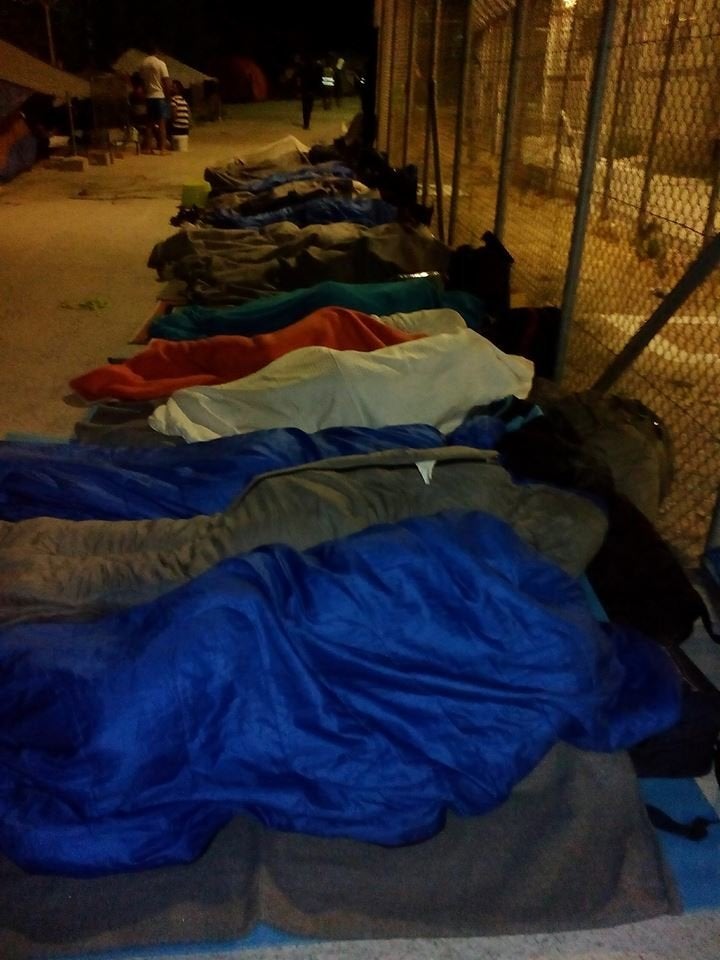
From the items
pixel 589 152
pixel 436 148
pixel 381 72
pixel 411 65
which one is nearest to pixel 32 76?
pixel 381 72

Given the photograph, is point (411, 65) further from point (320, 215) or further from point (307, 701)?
point (307, 701)

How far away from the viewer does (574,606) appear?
1485 mm

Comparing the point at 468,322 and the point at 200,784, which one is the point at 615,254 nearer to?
the point at 468,322

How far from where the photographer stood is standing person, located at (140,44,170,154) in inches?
395

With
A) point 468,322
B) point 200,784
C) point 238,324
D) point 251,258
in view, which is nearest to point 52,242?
point 251,258

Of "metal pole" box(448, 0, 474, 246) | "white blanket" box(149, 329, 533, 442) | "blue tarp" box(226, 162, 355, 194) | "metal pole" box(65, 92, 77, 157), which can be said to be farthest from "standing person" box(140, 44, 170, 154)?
"white blanket" box(149, 329, 533, 442)

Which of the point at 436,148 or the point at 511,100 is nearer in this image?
the point at 511,100

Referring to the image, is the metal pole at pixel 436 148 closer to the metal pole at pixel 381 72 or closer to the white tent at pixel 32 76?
the metal pole at pixel 381 72

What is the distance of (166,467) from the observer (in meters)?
2.15

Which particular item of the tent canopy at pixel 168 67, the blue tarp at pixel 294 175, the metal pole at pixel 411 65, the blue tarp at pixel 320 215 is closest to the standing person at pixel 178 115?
the tent canopy at pixel 168 67

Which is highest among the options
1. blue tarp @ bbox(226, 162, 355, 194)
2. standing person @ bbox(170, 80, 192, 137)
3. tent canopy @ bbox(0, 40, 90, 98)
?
tent canopy @ bbox(0, 40, 90, 98)

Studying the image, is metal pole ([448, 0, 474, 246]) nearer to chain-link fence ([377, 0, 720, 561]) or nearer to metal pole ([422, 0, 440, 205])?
chain-link fence ([377, 0, 720, 561])

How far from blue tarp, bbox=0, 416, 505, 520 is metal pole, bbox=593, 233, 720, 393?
65 cm

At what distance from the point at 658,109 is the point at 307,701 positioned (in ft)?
8.80
